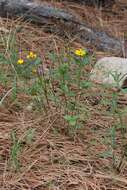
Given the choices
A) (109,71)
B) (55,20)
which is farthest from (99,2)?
(109,71)

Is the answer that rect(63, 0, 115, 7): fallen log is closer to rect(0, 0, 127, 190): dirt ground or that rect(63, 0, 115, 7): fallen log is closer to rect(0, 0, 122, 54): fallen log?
rect(0, 0, 122, 54): fallen log

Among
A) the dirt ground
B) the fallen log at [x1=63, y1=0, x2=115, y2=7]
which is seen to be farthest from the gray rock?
the fallen log at [x1=63, y1=0, x2=115, y2=7]

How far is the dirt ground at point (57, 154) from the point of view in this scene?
2.10 meters

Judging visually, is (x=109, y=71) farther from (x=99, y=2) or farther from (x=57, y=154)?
(x=99, y=2)

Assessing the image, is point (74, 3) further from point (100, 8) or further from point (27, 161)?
point (27, 161)

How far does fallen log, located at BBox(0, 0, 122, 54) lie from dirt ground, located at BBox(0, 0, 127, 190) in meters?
1.08

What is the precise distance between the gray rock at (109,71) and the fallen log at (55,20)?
0.58 meters

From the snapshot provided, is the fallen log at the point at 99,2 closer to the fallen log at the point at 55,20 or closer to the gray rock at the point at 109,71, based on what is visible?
the fallen log at the point at 55,20

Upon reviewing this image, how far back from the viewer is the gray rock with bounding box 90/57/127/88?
305 cm

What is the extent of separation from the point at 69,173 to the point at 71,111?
467mm

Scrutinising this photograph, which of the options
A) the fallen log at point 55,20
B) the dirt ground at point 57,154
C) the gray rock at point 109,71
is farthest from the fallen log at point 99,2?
the dirt ground at point 57,154

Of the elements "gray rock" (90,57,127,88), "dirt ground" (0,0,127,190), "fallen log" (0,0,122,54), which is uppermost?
"fallen log" (0,0,122,54)

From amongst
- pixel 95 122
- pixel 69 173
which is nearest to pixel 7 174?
pixel 69 173

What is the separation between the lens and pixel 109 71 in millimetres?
2949
